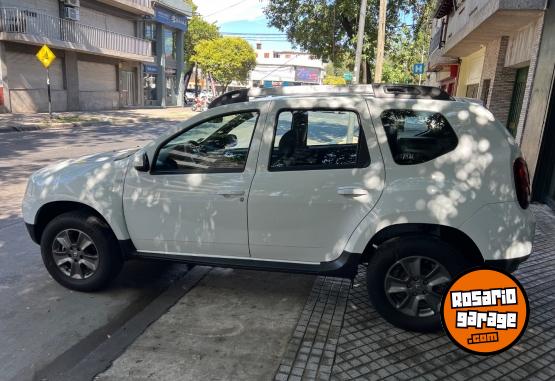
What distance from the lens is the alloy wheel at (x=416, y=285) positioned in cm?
340

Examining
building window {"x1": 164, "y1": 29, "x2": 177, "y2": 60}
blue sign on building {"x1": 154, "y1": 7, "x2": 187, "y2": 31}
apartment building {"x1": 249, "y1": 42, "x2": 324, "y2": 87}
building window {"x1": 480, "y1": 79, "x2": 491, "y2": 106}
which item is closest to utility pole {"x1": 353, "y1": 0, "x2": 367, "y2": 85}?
building window {"x1": 480, "y1": 79, "x2": 491, "y2": 106}

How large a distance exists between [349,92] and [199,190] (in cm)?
143

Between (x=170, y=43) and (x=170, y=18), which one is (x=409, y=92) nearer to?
(x=170, y=18)

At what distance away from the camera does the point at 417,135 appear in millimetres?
3398

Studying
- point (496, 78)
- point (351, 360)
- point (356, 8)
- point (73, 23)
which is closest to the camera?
point (351, 360)

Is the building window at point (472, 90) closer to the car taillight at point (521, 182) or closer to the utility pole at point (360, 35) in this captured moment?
the utility pole at point (360, 35)

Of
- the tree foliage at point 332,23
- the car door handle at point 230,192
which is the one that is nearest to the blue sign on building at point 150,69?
the tree foliage at point 332,23

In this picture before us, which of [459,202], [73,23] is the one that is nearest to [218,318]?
[459,202]

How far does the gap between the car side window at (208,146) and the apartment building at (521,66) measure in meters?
5.56

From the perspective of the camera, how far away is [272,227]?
3609 mm

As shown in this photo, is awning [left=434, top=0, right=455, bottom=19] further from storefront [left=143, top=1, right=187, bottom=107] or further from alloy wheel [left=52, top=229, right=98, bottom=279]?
storefront [left=143, top=1, right=187, bottom=107]

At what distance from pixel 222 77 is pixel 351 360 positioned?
5203cm

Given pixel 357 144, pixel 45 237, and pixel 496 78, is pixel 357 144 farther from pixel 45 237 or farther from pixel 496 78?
pixel 496 78

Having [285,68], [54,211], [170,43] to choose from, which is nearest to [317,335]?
[54,211]
